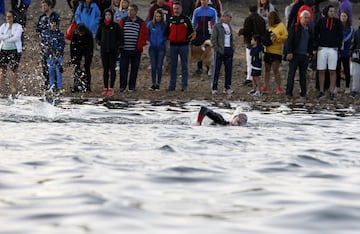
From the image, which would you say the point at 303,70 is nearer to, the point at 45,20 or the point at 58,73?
the point at 58,73

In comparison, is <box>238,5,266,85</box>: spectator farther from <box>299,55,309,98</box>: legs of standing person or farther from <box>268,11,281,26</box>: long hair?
<box>299,55,309,98</box>: legs of standing person

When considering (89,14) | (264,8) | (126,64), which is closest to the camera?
(126,64)

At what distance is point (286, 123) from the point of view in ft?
46.4

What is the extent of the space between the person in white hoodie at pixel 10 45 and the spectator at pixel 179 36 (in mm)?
3440

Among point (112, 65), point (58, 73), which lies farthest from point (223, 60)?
point (58, 73)

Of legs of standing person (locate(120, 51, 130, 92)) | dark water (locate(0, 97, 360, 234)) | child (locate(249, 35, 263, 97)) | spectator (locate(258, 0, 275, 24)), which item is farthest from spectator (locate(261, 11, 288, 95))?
dark water (locate(0, 97, 360, 234))

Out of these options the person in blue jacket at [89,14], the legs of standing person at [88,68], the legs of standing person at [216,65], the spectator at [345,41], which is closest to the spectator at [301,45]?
the spectator at [345,41]

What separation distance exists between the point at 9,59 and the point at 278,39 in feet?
20.0

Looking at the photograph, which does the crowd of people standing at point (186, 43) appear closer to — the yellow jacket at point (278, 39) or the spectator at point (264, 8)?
the yellow jacket at point (278, 39)

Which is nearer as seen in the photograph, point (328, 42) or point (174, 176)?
point (174, 176)

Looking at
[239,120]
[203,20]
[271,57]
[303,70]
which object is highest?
[203,20]

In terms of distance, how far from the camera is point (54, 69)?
20453 mm

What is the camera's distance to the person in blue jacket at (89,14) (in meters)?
21.3

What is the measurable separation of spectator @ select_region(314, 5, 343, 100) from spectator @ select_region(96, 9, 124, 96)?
443 cm
